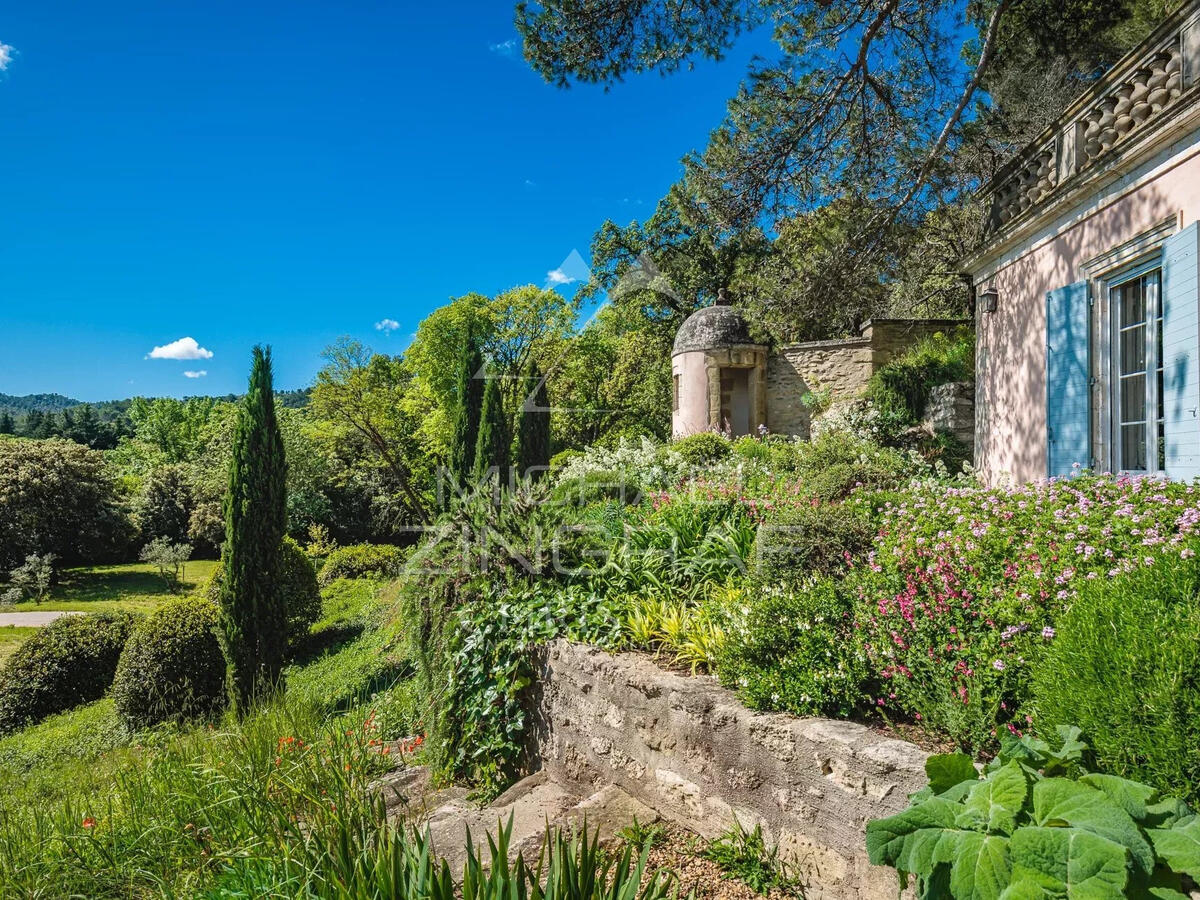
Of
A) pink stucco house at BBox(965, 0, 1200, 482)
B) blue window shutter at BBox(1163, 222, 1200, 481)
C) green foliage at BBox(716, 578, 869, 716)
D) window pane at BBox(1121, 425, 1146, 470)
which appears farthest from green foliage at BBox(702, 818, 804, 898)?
window pane at BBox(1121, 425, 1146, 470)

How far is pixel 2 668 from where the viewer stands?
33.7 ft

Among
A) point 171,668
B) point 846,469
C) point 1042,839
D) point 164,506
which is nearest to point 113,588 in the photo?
point 164,506

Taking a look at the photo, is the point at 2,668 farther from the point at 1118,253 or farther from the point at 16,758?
the point at 1118,253

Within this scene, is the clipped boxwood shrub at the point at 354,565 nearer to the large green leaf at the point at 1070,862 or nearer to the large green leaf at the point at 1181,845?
the large green leaf at the point at 1070,862

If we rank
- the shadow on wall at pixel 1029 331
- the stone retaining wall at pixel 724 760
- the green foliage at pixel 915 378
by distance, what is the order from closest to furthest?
1. the stone retaining wall at pixel 724 760
2. the shadow on wall at pixel 1029 331
3. the green foliage at pixel 915 378

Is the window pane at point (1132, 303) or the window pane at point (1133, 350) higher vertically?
the window pane at point (1132, 303)

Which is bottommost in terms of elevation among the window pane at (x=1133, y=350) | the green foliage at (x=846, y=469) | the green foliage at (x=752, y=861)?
the green foliage at (x=752, y=861)

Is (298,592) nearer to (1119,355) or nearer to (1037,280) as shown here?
(1037,280)

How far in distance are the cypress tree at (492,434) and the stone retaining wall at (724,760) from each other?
12.1 m

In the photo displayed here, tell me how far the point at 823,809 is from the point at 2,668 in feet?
43.8

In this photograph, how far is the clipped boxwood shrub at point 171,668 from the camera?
27.9ft

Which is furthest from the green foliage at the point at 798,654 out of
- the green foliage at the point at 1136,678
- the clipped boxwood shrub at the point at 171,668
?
the clipped boxwood shrub at the point at 171,668

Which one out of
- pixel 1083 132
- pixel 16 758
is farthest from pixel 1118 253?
pixel 16 758

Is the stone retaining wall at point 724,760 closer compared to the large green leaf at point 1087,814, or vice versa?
the large green leaf at point 1087,814
